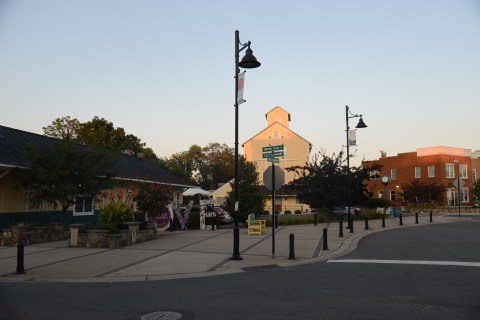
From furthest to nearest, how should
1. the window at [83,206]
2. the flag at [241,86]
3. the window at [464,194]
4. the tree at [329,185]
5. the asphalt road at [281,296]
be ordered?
the window at [464,194], the tree at [329,185], the window at [83,206], the flag at [241,86], the asphalt road at [281,296]

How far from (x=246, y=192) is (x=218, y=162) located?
199ft

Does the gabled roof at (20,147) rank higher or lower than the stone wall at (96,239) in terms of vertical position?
higher

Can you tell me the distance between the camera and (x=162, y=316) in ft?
21.4

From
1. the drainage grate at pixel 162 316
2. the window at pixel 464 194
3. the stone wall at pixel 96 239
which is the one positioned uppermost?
the window at pixel 464 194

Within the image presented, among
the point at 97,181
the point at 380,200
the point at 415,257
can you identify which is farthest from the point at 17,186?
the point at 380,200

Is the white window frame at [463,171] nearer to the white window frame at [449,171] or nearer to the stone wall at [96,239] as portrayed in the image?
the white window frame at [449,171]

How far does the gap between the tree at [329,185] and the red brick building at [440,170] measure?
23030 millimetres

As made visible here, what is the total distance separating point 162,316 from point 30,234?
1251 cm

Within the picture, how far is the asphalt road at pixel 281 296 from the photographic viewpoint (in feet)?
21.8

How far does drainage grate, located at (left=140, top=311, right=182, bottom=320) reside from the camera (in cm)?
644

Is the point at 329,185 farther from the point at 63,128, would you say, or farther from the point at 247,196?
the point at 63,128

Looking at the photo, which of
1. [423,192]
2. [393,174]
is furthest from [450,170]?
[423,192]

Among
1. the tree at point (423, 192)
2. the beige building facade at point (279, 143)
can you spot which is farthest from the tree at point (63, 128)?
the tree at point (423, 192)

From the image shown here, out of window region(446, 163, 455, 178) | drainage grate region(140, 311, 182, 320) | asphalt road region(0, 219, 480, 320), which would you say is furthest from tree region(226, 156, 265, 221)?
window region(446, 163, 455, 178)
